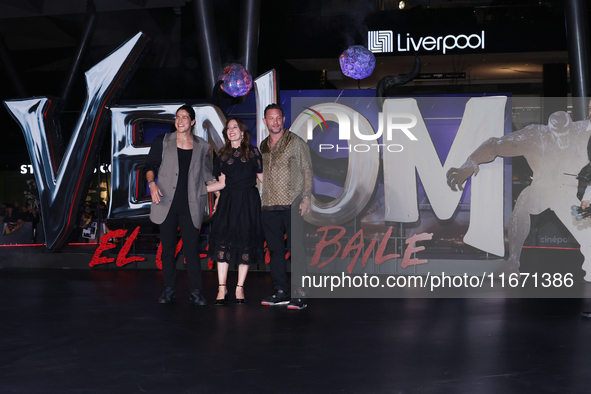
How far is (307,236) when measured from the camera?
7445 millimetres

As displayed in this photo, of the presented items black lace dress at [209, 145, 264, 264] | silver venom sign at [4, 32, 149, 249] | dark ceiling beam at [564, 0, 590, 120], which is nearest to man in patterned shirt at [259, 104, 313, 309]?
black lace dress at [209, 145, 264, 264]

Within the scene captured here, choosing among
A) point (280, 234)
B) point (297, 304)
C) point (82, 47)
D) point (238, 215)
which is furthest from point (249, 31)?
point (82, 47)

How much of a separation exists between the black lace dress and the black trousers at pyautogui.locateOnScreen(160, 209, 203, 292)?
153 millimetres

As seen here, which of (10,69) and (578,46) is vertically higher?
(10,69)

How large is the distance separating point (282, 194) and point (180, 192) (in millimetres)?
806

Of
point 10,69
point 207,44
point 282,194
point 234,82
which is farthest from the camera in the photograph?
point 10,69

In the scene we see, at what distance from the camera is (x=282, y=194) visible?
174 inches

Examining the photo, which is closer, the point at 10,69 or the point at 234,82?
the point at 234,82

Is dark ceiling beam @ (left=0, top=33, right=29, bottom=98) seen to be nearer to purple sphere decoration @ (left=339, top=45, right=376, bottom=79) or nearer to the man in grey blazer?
purple sphere decoration @ (left=339, top=45, right=376, bottom=79)

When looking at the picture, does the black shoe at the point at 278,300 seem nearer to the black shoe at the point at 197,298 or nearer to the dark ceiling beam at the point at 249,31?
the black shoe at the point at 197,298

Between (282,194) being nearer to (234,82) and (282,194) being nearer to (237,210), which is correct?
(237,210)

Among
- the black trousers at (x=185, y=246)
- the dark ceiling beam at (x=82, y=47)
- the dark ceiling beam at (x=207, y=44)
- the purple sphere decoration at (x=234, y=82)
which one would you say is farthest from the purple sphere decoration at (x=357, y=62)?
the dark ceiling beam at (x=82, y=47)

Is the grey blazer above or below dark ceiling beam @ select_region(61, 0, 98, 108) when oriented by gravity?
below

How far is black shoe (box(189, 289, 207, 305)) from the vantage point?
175 inches
